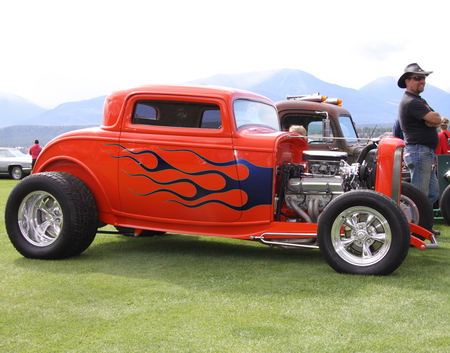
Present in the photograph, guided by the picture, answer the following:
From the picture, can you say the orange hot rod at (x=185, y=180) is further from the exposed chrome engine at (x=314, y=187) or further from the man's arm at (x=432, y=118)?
the man's arm at (x=432, y=118)

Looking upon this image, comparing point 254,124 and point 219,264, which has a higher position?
point 254,124

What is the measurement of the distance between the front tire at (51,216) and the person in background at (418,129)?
3.75 m

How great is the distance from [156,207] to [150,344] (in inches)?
92.1

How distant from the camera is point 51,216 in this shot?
5250 millimetres

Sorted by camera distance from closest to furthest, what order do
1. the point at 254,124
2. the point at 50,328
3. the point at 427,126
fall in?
the point at 50,328, the point at 254,124, the point at 427,126

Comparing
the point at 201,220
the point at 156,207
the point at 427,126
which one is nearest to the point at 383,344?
the point at 201,220

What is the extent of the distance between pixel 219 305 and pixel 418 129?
3.59 metres

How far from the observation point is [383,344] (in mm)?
2814

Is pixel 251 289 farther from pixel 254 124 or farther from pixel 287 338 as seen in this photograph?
pixel 254 124

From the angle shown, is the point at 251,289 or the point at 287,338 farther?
the point at 251,289

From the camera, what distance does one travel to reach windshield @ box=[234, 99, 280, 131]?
5.11 m

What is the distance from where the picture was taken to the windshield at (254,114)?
5113 millimetres

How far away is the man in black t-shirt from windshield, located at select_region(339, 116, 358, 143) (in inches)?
139

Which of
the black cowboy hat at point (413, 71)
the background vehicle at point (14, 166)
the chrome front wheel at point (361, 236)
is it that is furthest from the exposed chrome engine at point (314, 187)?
the background vehicle at point (14, 166)
